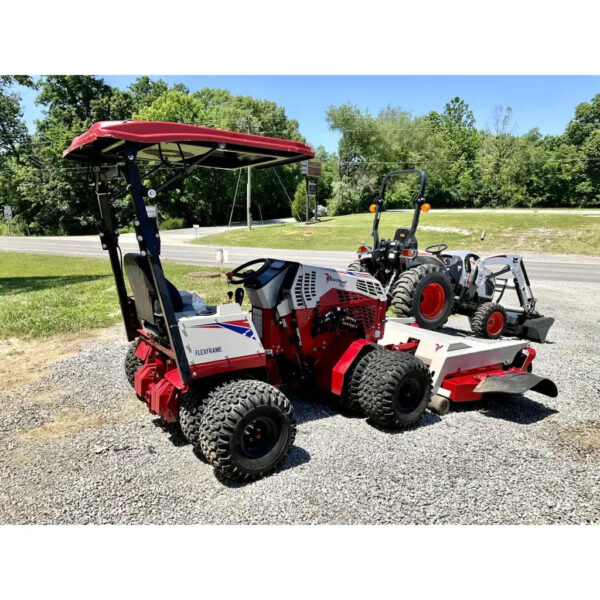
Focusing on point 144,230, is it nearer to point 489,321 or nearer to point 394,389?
point 394,389

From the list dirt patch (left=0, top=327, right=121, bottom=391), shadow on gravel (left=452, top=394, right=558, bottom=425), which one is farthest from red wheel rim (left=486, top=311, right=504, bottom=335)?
dirt patch (left=0, top=327, right=121, bottom=391)

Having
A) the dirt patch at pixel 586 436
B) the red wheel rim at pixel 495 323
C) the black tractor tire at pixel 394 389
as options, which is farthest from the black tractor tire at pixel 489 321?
the black tractor tire at pixel 394 389

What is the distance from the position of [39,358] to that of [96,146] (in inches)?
159

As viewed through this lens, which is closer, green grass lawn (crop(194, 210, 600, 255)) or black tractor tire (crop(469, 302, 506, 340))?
black tractor tire (crop(469, 302, 506, 340))

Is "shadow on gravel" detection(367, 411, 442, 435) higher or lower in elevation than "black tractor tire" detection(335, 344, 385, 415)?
lower

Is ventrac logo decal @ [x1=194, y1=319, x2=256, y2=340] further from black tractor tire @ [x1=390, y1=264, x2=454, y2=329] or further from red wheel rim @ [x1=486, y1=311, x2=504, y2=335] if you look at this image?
red wheel rim @ [x1=486, y1=311, x2=504, y2=335]

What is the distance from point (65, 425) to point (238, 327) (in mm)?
2171

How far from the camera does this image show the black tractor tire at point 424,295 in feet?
23.0

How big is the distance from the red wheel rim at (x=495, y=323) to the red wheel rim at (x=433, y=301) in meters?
0.87

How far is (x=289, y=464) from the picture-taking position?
12.0ft

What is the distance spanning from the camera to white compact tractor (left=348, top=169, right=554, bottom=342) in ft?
23.5

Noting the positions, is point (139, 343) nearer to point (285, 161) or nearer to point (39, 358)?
A: point (285, 161)

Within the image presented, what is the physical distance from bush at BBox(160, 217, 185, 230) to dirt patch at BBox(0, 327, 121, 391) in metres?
32.2

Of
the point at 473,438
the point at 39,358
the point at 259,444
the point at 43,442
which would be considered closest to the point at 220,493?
the point at 259,444
